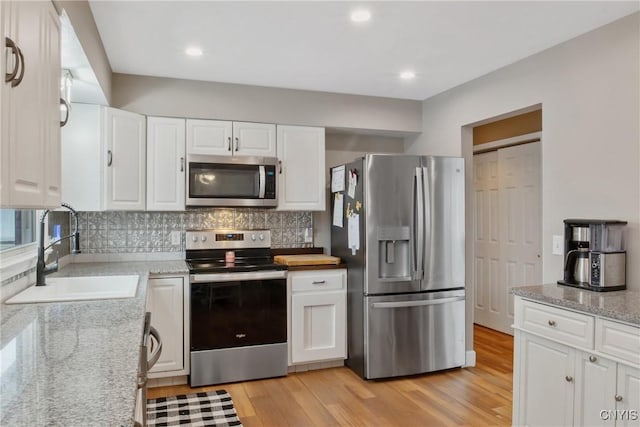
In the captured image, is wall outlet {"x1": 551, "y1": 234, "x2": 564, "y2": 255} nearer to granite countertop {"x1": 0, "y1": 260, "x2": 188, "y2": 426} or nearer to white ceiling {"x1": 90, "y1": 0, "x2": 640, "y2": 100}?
white ceiling {"x1": 90, "y1": 0, "x2": 640, "y2": 100}

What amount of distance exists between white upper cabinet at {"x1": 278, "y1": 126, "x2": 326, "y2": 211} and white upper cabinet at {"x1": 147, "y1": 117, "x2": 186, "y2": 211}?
0.82 m

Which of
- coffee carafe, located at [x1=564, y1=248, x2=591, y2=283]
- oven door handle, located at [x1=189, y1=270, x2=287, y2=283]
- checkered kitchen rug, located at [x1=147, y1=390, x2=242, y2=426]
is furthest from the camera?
oven door handle, located at [x1=189, y1=270, x2=287, y2=283]

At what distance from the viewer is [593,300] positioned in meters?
2.14

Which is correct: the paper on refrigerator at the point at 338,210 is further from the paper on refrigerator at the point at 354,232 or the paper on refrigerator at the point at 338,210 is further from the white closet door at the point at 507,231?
the white closet door at the point at 507,231

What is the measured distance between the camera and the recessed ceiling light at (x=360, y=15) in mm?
2361

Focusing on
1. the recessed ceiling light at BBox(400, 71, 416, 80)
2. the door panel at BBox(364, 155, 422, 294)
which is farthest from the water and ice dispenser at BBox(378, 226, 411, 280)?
Answer: the recessed ceiling light at BBox(400, 71, 416, 80)

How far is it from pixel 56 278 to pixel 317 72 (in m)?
2.30

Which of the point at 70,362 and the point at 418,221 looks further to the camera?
the point at 418,221

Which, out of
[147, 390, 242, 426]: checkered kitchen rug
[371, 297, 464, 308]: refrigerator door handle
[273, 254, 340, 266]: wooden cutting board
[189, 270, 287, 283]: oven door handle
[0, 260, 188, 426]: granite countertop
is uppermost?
[273, 254, 340, 266]: wooden cutting board

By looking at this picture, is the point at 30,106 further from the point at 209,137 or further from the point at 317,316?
the point at 317,316

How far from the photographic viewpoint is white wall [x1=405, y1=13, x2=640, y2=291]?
2.40 metres

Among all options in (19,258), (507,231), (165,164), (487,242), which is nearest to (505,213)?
(507,231)

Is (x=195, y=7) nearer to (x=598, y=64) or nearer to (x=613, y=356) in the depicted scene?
(x=598, y=64)

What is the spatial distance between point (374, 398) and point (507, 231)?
2.52 meters
